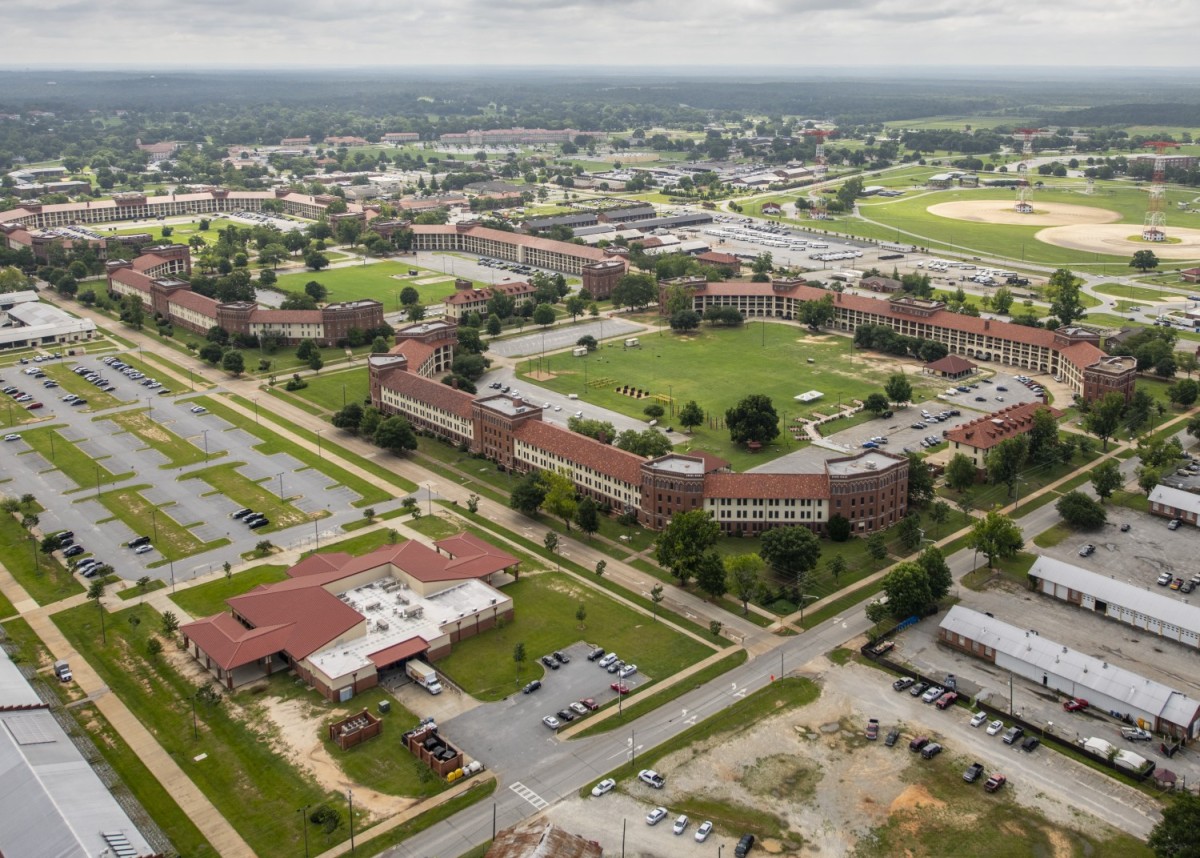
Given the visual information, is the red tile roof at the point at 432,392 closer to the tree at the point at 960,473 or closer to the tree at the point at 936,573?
the tree at the point at 960,473

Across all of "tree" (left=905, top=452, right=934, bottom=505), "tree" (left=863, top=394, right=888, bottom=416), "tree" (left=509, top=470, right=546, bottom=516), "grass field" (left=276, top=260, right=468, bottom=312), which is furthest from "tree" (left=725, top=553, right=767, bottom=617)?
"grass field" (left=276, top=260, right=468, bottom=312)

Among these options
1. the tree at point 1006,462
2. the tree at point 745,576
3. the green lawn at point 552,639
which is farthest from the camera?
the tree at point 1006,462

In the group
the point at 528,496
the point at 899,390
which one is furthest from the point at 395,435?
the point at 899,390

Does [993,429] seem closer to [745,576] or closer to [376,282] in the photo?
[745,576]

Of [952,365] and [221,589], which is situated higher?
[952,365]

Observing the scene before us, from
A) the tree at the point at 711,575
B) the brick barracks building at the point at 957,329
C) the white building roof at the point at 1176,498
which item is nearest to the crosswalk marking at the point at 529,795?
the tree at the point at 711,575
